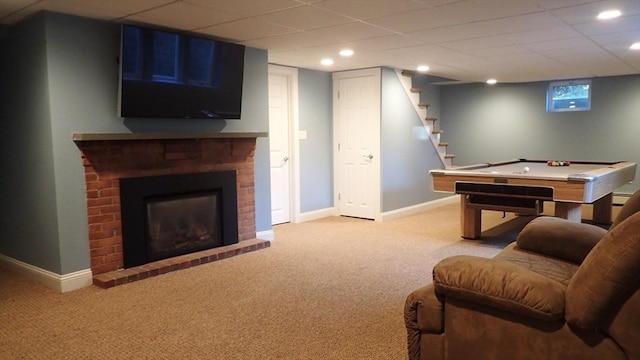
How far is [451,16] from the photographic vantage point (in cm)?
357

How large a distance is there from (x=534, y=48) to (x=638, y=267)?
3.88 m

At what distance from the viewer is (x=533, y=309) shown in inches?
71.4

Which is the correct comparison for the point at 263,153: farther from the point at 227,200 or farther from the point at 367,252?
the point at 367,252

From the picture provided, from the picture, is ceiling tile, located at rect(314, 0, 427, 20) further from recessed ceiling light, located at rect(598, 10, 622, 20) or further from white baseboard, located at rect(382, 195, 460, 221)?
white baseboard, located at rect(382, 195, 460, 221)

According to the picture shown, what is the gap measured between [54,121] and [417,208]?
4996 mm

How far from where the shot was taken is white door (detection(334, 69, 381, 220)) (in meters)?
6.31

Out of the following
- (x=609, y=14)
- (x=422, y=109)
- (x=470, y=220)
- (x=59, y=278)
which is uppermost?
(x=609, y=14)

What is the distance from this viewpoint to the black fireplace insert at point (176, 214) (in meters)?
3.95

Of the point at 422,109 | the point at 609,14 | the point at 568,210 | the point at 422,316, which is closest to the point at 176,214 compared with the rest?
the point at 422,316

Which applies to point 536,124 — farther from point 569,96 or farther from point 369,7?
point 369,7

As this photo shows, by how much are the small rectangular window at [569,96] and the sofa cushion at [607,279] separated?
704 centimetres

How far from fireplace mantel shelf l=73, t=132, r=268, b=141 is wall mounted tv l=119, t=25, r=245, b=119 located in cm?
15

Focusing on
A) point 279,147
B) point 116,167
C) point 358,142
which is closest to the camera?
point 116,167

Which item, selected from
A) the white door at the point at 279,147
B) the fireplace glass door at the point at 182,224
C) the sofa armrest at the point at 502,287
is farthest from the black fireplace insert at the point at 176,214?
the sofa armrest at the point at 502,287
